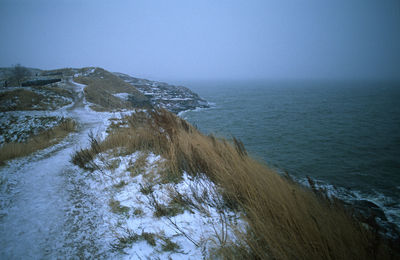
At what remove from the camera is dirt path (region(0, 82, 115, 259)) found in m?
2.08

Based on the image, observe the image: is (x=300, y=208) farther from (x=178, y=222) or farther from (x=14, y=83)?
(x=14, y=83)

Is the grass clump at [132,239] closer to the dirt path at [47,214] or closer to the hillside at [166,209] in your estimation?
the hillside at [166,209]

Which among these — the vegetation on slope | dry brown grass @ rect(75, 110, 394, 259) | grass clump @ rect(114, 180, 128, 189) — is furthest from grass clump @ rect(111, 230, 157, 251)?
the vegetation on slope

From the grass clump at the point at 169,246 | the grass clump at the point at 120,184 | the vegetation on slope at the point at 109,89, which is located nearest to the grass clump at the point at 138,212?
the grass clump at the point at 169,246

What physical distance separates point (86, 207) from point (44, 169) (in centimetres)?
309

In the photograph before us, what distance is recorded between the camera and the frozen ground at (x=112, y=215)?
1899mm

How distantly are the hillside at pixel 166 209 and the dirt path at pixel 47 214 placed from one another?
16 mm

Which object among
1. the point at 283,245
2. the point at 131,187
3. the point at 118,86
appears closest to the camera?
the point at 283,245

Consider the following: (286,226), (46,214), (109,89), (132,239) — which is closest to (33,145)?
(46,214)

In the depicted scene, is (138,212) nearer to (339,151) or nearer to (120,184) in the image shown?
(120,184)

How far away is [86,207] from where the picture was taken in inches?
112

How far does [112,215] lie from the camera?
102 inches

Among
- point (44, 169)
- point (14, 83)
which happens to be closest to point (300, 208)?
point (44, 169)

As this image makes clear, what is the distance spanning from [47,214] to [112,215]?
121cm
